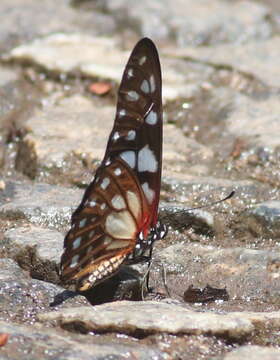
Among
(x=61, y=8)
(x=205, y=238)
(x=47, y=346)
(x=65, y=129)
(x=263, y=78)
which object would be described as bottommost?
(x=47, y=346)

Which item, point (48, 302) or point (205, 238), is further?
point (205, 238)

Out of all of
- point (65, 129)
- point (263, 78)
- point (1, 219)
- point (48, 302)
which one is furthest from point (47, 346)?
point (263, 78)

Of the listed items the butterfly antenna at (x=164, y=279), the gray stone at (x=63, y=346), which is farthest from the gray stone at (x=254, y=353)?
the butterfly antenna at (x=164, y=279)

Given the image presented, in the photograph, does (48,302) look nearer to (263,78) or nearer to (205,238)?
(205,238)

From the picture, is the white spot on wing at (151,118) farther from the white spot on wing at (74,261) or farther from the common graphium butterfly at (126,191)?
the white spot on wing at (74,261)

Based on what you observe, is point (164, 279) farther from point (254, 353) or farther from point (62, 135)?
point (62, 135)

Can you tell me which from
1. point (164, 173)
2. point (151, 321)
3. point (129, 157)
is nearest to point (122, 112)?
point (129, 157)
